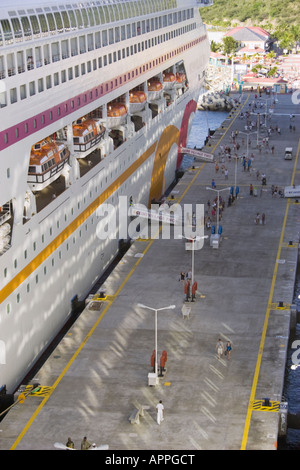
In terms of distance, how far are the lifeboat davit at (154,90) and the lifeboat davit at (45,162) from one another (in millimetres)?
26903

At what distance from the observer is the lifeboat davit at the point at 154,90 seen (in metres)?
80.3

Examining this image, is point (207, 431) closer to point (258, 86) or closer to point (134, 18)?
point (134, 18)

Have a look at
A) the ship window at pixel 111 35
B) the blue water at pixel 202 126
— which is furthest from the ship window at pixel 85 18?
the blue water at pixel 202 126

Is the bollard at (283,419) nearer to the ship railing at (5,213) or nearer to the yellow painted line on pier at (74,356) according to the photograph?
the yellow painted line on pier at (74,356)

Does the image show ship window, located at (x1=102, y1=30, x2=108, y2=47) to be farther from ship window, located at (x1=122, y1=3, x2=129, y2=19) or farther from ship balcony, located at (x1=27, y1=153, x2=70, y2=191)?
ship balcony, located at (x1=27, y1=153, x2=70, y2=191)

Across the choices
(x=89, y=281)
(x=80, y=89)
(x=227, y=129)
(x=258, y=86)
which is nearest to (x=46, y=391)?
(x=89, y=281)

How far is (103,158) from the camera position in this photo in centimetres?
6300

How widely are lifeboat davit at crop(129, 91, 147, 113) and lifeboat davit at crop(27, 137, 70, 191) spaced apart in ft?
63.4

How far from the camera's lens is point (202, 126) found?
13775cm

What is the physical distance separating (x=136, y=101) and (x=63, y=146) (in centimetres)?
2051

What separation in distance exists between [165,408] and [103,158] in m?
25.2

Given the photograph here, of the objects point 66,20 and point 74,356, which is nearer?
point 74,356

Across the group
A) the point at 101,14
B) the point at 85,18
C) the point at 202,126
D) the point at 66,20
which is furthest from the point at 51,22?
the point at 202,126

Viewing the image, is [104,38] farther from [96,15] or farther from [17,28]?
[17,28]
